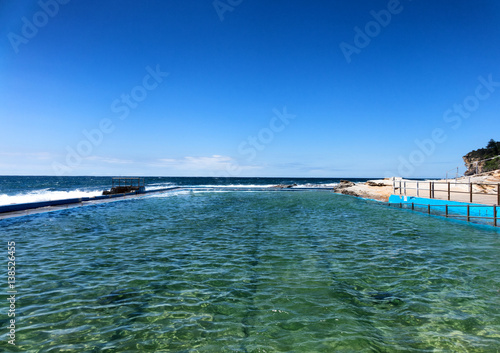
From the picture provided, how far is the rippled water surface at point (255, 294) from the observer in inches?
189

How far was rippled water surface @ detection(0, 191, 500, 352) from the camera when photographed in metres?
4.81

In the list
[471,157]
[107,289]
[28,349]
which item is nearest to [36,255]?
[107,289]

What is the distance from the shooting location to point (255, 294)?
675cm

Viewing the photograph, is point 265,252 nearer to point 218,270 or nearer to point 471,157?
point 218,270

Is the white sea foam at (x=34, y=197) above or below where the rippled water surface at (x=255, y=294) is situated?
below

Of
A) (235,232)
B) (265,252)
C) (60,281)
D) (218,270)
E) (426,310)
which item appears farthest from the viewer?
(235,232)

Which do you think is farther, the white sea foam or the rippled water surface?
the white sea foam

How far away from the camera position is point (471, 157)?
91.8 metres

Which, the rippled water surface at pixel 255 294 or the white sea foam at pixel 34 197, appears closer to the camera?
A: the rippled water surface at pixel 255 294

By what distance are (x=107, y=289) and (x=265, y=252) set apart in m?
5.56

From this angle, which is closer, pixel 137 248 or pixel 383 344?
pixel 383 344

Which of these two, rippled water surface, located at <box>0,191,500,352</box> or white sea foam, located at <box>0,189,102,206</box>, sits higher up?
rippled water surface, located at <box>0,191,500,352</box>

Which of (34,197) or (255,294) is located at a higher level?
(255,294)

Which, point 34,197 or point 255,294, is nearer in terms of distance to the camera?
point 255,294
